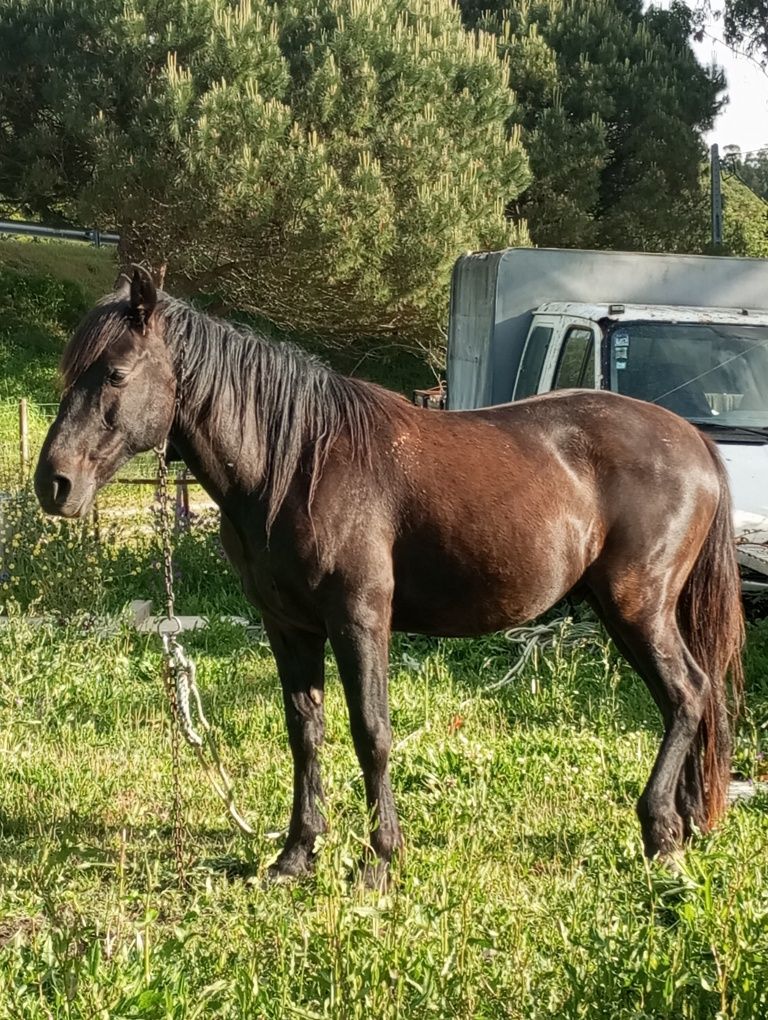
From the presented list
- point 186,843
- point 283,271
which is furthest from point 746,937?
point 283,271

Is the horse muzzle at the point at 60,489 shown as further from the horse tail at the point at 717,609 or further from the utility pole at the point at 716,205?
the utility pole at the point at 716,205

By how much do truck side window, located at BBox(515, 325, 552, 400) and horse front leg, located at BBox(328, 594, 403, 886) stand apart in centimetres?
413

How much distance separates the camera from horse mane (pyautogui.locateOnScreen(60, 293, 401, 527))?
4.02m

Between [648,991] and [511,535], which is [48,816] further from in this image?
[648,991]

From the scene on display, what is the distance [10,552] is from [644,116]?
67.1 feet

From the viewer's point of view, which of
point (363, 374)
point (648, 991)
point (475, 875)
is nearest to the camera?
point (648, 991)

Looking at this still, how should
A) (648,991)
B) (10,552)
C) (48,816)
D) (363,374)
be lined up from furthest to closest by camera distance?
(363,374)
(10,552)
(48,816)
(648,991)

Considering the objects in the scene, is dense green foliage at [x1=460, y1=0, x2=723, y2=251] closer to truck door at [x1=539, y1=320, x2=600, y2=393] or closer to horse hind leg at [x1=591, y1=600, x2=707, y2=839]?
truck door at [x1=539, y1=320, x2=600, y2=393]

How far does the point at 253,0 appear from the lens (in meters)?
18.5

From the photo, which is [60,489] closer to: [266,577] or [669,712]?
[266,577]

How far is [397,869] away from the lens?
13.3ft

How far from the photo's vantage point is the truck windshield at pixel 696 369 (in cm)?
718

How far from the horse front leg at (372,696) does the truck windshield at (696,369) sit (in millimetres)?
3604

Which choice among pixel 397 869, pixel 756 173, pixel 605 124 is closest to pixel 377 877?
pixel 397 869
